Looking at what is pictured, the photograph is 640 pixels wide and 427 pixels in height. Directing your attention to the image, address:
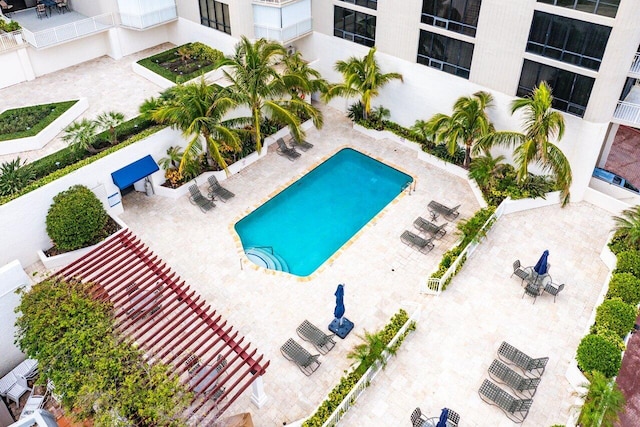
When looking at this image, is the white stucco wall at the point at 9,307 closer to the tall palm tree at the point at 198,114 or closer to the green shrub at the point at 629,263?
the tall palm tree at the point at 198,114

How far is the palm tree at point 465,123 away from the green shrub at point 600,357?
437 inches

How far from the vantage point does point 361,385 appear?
16547 mm

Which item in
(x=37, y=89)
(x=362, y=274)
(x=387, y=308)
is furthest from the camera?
(x=37, y=89)

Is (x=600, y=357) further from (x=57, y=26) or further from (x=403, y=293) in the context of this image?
(x=57, y=26)

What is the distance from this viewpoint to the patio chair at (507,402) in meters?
16.0

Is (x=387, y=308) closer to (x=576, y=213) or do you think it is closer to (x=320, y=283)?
(x=320, y=283)

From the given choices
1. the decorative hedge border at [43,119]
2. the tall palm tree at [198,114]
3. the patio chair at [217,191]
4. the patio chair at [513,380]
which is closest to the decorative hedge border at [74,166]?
the tall palm tree at [198,114]

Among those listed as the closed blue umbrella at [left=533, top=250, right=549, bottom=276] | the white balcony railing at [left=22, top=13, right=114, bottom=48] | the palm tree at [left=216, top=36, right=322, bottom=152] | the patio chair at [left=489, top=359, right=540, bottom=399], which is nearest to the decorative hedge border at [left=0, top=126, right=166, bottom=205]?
the palm tree at [left=216, top=36, right=322, bottom=152]

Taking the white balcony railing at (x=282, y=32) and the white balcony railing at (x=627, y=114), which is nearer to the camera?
the white balcony railing at (x=627, y=114)

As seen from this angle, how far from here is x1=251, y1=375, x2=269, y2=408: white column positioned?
52.5ft

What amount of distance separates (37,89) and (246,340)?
21140mm

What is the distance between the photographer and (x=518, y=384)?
16.6 metres

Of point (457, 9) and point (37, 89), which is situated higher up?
point (457, 9)

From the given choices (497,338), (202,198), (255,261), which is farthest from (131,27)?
(497,338)
